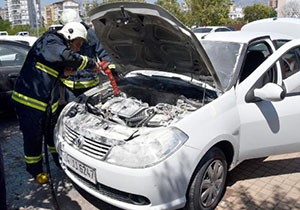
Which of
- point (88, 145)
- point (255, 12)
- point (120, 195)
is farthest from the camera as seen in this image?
point (255, 12)

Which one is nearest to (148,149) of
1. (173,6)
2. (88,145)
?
(88,145)

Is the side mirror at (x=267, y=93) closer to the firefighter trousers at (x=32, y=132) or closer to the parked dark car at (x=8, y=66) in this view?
the firefighter trousers at (x=32, y=132)

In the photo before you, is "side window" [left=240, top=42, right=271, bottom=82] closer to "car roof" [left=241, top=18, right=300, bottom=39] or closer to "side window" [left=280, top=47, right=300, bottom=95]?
"side window" [left=280, top=47, right=300, bottom=95]

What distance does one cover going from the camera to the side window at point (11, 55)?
5.20 metres

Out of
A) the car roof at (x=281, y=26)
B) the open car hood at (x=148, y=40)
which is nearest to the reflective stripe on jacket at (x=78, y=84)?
the open car hood at (x=148, y=40)

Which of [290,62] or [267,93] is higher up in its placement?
[290,62]

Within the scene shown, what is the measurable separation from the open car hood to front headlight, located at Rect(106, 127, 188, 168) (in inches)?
29.8

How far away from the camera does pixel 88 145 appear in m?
2.56

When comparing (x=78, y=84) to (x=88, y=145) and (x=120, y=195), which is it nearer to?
(x=88, y=145)

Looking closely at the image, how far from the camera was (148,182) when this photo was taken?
225 centimetres

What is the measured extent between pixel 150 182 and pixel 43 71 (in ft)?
5.19

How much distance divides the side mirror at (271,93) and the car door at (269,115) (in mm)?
88

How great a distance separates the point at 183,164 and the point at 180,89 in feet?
3.66

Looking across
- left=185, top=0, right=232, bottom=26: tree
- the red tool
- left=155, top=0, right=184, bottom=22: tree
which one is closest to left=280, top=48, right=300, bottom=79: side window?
the red tool
